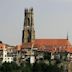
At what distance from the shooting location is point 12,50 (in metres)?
92.4

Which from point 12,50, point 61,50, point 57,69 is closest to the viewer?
point 57,69

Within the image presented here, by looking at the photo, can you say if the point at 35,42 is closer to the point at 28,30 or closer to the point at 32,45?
the point at 32,45

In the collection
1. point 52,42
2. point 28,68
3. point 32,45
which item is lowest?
point 28,68

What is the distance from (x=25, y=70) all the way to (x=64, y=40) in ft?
116

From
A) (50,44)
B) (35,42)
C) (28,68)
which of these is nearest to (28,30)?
(35,42)

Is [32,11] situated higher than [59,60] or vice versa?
[32,11]

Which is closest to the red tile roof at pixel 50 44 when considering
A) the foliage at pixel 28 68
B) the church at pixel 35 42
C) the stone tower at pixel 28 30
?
the church at pixel 35 42

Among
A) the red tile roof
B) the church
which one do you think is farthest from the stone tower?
the red tile roof

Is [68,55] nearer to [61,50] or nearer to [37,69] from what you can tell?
[61,50]

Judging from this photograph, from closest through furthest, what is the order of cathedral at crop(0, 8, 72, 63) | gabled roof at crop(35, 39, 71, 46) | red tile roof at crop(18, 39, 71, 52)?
1. cathedral at crop(0, 8, 72, 63)
2. red tile roof at crop(18, 39, 71, 52)
3. gabled roof at crop(35, 39, 71, 46)

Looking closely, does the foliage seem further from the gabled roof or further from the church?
the gabled roof

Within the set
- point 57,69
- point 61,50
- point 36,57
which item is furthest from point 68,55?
point 57,69

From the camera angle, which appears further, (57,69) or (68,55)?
(68,55)

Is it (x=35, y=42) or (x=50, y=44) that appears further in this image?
(x=50, y=44)
